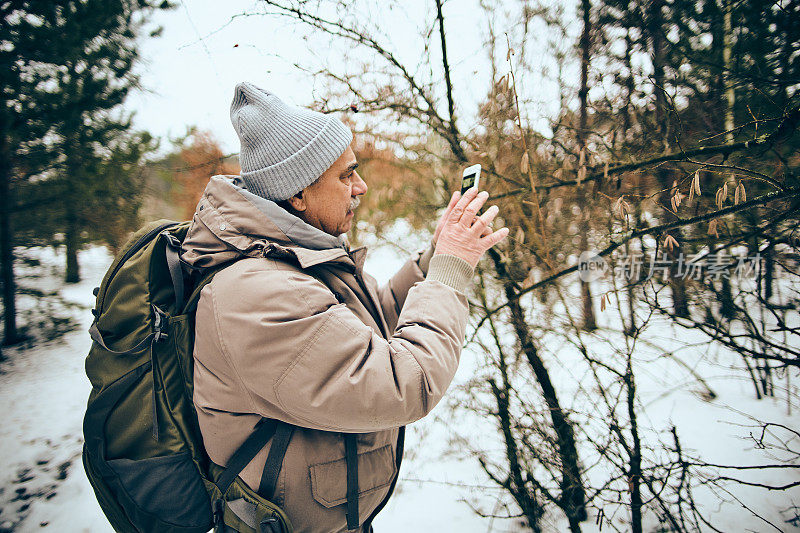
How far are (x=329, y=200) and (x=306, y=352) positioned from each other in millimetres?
643

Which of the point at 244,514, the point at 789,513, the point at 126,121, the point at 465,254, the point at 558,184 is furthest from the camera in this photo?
the point at 126,121

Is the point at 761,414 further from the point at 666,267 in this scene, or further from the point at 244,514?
the point at 244,514

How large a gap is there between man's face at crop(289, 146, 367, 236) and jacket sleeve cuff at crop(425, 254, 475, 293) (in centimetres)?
39

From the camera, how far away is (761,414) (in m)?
2.81

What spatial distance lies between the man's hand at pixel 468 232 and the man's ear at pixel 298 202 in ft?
1.72

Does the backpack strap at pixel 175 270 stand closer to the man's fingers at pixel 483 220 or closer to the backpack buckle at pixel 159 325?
the backpack buckle at pixel 159 325

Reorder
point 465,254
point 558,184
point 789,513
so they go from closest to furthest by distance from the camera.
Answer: point 465,254, point 558,184, point 789,513

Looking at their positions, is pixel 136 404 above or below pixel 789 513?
above

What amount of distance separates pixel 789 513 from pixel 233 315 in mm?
3458

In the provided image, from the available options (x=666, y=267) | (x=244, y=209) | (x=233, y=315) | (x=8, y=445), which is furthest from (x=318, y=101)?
(x=8, y=445)

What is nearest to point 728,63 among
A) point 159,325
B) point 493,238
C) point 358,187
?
point 493,238

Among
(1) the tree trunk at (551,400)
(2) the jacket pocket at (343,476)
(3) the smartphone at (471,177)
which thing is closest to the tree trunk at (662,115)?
(1) the tree trunk at (551,400)

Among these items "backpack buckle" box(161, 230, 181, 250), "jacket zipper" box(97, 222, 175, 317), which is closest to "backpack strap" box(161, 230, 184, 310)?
"backpack buckle" box(161, 230, 181, 250)

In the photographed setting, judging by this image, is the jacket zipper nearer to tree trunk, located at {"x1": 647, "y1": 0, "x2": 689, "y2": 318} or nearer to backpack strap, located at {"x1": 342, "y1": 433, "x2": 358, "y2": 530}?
backpack strap, located at {"x1": 342, "y1": 433, "x2": 358, "y2": 530}
